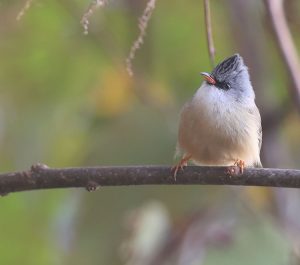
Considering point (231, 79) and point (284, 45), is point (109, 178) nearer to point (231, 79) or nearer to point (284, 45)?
point (284, 45)

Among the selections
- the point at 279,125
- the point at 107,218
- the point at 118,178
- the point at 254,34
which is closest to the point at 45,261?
the point at 107,218

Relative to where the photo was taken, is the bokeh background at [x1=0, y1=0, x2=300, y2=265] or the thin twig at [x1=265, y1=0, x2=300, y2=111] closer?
the thin twig at [x1=265, y1=0, x2=300, y2=111]

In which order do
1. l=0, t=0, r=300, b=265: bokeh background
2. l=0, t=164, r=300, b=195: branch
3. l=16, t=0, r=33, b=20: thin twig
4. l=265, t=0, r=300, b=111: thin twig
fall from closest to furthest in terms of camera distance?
l=16, t=0, r=33, b=20: thin twig
l=0, t=164, r=300, b=195: branch
l=265, t=0, r=300, b=111: thin twig
l=0, t=0, r=300, b=265: bokeh background

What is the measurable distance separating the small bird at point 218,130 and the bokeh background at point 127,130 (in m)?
0.23

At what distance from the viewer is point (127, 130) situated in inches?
110

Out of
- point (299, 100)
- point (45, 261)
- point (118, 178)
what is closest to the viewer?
point (118, 178)

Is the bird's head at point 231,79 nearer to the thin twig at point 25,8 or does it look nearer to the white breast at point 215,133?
the white breast at point 215,133

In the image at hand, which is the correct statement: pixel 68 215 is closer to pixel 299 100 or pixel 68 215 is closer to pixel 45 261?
pixel 45 261

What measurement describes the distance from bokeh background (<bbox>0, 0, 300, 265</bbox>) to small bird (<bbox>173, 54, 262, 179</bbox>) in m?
0.23

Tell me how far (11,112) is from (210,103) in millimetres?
924

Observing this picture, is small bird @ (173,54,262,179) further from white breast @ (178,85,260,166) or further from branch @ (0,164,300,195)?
branch @ (0,164,300,195)

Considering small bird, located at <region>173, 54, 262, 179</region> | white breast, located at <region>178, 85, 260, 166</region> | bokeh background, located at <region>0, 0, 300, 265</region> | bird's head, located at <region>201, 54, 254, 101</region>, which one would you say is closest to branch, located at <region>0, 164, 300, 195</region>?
small bird, located at <region>173, 54, 262, 179</region>

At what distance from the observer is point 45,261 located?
246 cm

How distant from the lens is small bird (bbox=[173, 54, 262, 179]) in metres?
2.26
